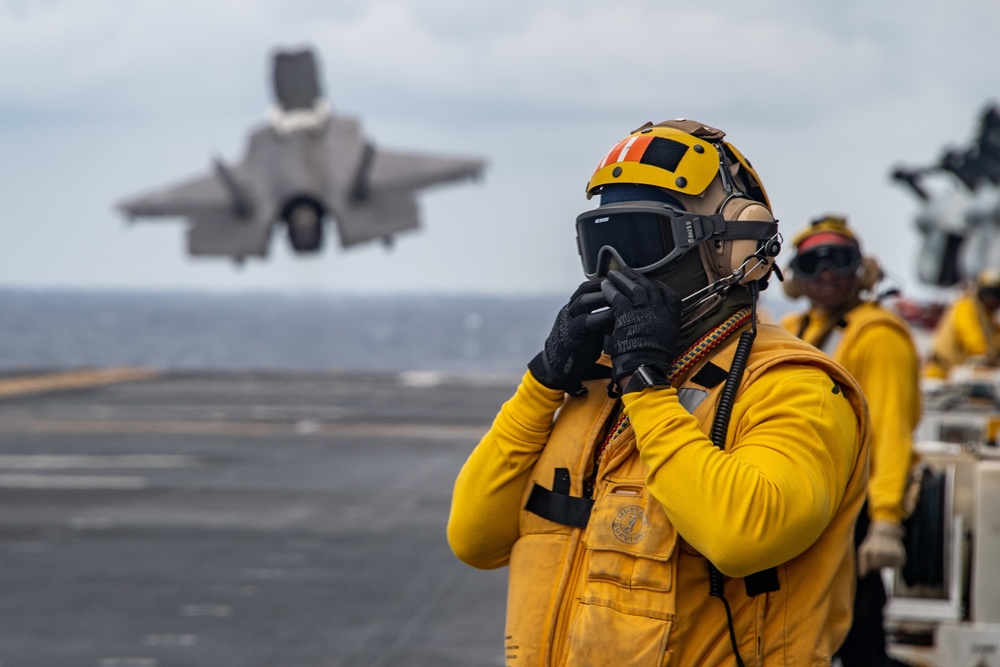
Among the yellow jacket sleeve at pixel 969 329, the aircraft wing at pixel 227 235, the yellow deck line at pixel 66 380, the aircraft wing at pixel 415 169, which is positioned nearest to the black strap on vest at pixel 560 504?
the yellow jacket sleeve at pixel 969 329

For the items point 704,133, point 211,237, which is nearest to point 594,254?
point 704,133

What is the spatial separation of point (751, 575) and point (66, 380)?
1461 inches

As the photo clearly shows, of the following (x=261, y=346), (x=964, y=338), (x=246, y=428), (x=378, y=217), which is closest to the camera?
(x=964, y=338)

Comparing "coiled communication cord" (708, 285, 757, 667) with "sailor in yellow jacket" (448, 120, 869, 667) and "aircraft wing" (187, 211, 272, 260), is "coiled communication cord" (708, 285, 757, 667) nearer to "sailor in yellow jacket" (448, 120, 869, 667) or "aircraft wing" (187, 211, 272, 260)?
"sailor in yellow jacket" (448, 120, 869, 667)

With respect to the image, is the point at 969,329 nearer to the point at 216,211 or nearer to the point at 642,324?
the point at 642,324

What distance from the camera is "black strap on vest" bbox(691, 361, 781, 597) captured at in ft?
8.98

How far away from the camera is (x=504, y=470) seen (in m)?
2.97

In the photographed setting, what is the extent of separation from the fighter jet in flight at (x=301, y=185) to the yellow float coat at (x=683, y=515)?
3217 cm

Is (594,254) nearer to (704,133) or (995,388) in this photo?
(704,133)

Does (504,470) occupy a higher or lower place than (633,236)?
lower

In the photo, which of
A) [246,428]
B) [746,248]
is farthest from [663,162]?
[246,428]

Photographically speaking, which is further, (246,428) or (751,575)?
(246,428)

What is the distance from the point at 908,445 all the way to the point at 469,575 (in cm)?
641

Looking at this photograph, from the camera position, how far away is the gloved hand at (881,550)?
213 inches
